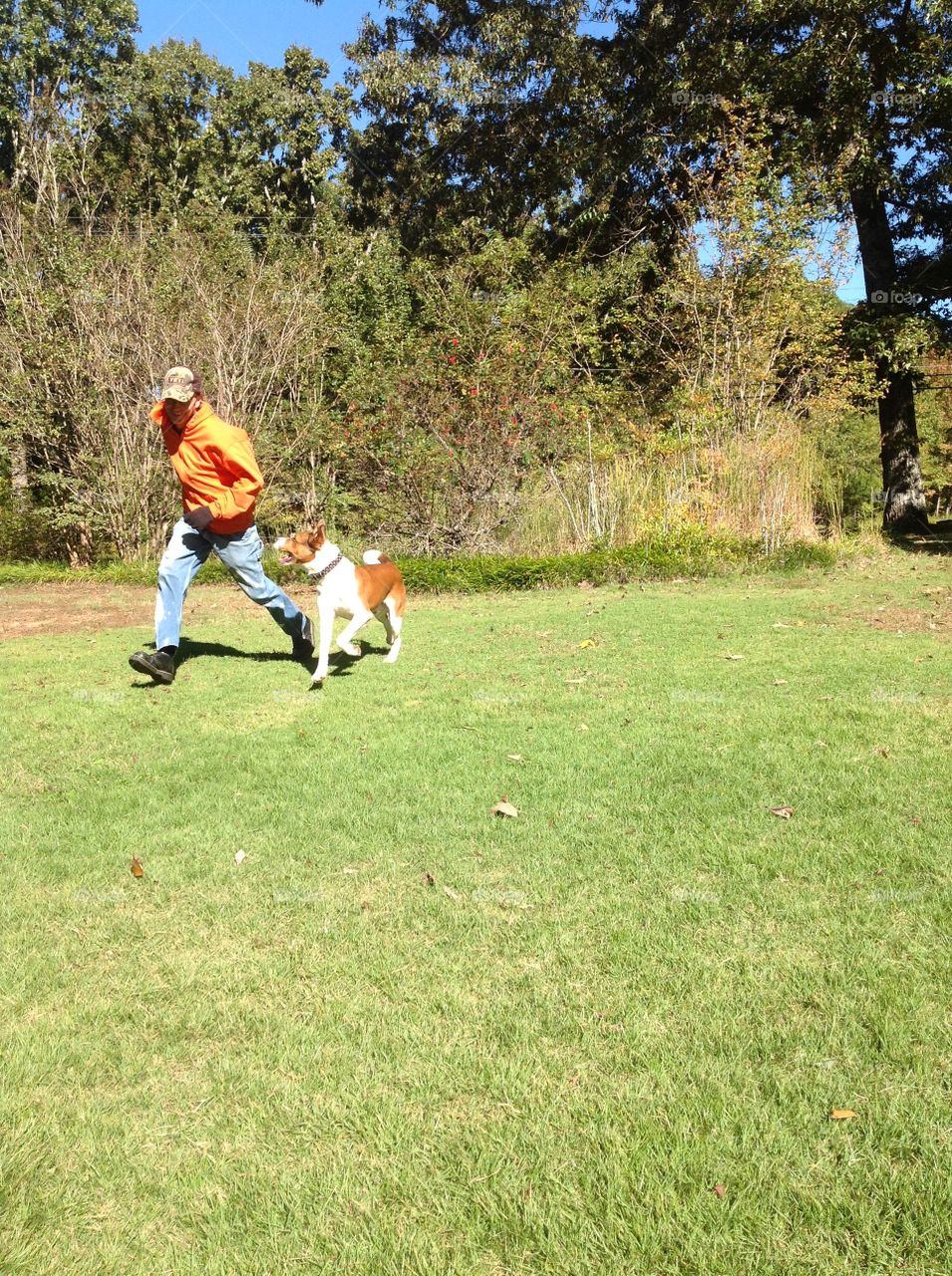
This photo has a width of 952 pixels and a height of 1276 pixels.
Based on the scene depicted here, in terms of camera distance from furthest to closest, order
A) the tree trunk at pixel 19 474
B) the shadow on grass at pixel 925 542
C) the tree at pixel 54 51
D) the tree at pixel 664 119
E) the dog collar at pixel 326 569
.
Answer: the tree at pixel 54 51 → the tree at pixel 664 119 → the shadow on grass at pixel 925 542 → the tree trunk at pixel 19 474 → the dog collar at pixel 326 569

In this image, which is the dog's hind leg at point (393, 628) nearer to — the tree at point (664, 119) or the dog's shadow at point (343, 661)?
the dog's shadow at point (343, 661)

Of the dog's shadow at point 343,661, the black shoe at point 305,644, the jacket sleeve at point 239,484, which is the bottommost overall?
the dog's shadow at point 343,661

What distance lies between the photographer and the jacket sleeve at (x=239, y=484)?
6.23m

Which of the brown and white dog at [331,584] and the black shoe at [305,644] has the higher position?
the brown and white dog at [331,584]

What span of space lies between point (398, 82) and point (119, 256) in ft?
48.8

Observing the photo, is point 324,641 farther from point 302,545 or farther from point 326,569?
point 302,545

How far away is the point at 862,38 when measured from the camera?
53.1ft

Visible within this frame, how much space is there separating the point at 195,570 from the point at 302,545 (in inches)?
34.9

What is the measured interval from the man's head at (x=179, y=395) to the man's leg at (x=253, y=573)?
87 cm

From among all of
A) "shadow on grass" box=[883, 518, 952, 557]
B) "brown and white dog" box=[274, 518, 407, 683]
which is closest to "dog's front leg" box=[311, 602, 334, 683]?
"brown and white dog" box=[274, 518, 407, 683]

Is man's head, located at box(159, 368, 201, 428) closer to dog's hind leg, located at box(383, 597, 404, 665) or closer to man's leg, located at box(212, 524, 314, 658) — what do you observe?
man's leg, located at box(212, 524, 314, 658)

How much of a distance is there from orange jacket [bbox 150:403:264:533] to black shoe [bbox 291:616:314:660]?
0.94 meters

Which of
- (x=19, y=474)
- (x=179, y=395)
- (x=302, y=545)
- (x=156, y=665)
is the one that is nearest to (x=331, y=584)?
(x=302, y=545)

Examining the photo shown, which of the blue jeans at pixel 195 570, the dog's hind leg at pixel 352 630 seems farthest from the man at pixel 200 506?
the dog's hind leg at pixel 352 630
